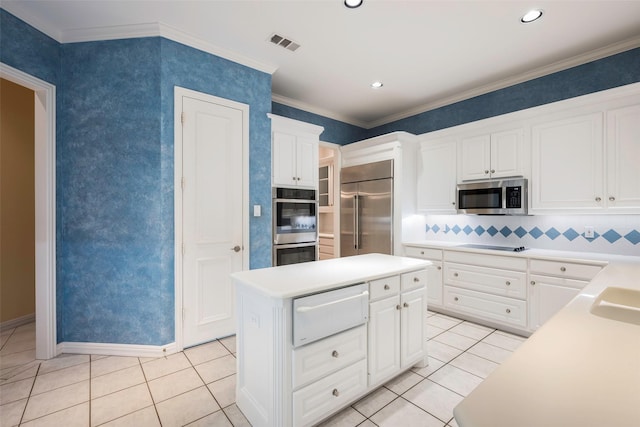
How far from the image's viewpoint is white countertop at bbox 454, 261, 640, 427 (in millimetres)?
533

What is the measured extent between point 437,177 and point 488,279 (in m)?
1.43

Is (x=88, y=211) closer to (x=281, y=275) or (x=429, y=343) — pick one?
(x=281, y=275)

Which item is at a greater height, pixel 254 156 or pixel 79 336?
pixel 254 156

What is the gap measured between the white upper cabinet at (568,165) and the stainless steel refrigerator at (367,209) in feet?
5.33

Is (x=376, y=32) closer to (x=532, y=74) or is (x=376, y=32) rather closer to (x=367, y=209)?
(x=532, y=74)

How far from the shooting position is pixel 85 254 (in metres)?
2.55

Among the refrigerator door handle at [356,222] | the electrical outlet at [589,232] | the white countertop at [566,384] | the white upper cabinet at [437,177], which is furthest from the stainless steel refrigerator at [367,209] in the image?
the white countertop at [566,384]

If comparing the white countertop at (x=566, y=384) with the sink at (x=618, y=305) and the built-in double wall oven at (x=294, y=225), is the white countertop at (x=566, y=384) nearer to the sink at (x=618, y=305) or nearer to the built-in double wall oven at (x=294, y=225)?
the sink at (x=618, y=305)

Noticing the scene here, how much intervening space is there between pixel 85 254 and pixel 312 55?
9.51ft

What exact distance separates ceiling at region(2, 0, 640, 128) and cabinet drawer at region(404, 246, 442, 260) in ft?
6.99

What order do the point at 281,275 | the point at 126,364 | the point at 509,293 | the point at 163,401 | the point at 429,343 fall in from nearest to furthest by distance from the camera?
the point at 281,275 → the point at 163,401 → the point at 126,364 → the point at 429,343 → the point at 509,293

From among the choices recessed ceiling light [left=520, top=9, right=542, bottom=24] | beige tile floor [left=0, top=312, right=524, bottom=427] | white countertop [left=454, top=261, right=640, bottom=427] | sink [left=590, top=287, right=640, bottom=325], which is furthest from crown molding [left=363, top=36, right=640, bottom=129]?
white countertop [left=454, top=261, right=640, bottom=427]

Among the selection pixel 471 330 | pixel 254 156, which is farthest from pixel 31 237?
pixel 471 330

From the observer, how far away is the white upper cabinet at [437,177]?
145 inches
